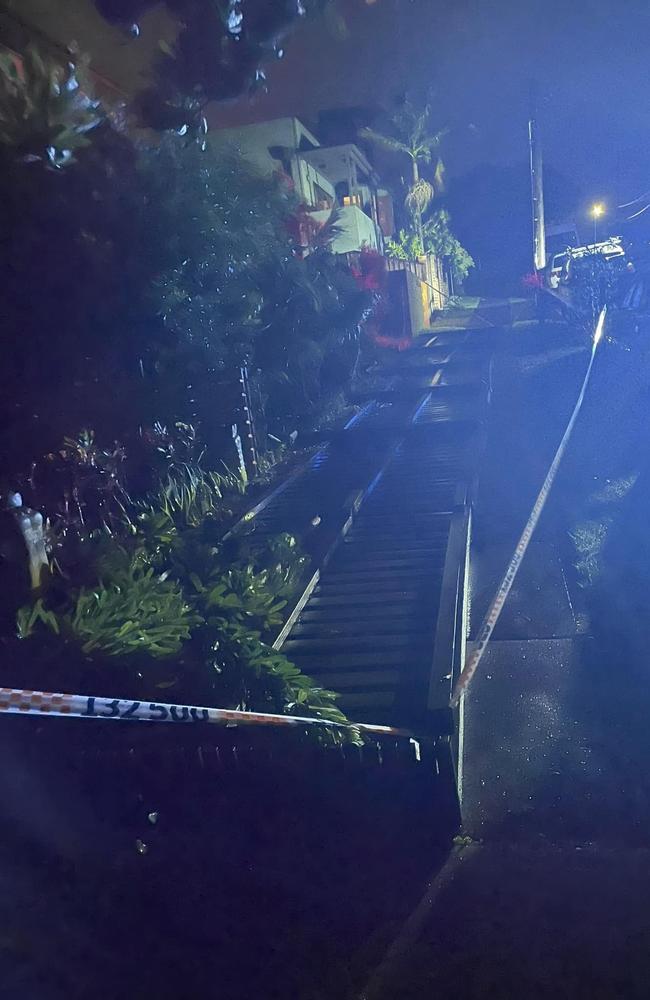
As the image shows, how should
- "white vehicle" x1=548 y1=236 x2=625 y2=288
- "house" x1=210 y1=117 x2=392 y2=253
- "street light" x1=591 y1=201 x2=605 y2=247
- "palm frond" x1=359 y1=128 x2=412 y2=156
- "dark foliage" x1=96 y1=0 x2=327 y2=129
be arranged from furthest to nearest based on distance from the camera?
"palm frond" x1=359 y1=128 x2=412 y2=156, "street light" x1=591 y1=201 x2=605 y2=247, "white vehicle" x1=548 y1=236 x2=625 y2=288, "house" x1=210 y1=117 x2=392 y2=253, "dark foliage" x1=96 y1=0 x2=327 y2=129

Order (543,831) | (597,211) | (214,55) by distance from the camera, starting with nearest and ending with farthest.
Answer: (543,831) < (214,55) < (597,211)

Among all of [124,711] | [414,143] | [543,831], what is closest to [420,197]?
[414,143]

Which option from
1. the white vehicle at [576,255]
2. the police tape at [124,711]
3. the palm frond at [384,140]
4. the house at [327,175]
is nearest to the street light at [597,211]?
the white vehicle at [576,255]

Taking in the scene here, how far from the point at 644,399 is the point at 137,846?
487 inches

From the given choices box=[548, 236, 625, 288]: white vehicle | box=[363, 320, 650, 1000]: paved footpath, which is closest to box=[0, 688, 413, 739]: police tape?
box=[363, 320, 650, 1000]: paved footpath

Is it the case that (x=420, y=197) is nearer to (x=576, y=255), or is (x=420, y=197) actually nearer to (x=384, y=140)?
(x=384, y=140)

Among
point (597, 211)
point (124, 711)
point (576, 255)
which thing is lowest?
point (124, 711)

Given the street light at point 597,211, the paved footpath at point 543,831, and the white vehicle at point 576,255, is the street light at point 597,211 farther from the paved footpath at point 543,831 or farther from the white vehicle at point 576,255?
the paved footpath at point 543,831

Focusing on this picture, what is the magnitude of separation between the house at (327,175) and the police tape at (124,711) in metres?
11.1

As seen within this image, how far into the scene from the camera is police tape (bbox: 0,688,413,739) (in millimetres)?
3008

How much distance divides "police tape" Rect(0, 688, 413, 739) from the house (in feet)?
36.3

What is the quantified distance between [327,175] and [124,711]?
29288 millimetres

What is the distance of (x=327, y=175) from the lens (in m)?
28.8

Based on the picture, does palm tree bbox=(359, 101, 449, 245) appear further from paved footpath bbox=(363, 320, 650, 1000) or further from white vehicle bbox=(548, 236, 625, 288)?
paved footpath bbox=(363, 320, 650, 1000)
